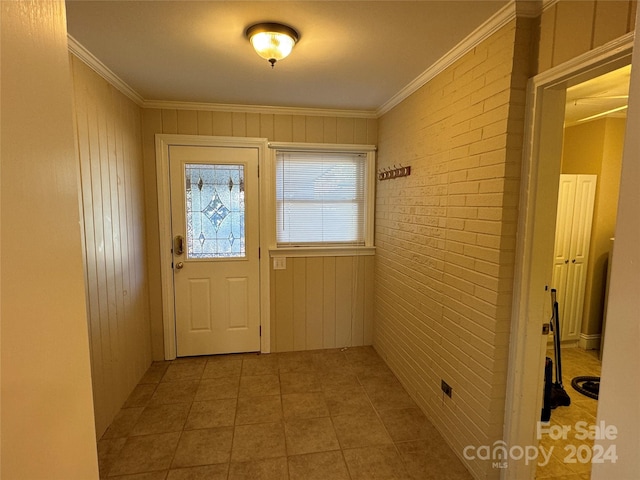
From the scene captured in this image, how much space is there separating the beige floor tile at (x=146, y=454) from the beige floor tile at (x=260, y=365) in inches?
35.6

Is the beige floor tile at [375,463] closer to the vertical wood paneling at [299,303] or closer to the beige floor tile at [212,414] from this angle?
the beige floor tile at [212,414]

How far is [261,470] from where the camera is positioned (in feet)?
6.32

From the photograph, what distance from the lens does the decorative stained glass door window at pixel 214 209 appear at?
3.13m

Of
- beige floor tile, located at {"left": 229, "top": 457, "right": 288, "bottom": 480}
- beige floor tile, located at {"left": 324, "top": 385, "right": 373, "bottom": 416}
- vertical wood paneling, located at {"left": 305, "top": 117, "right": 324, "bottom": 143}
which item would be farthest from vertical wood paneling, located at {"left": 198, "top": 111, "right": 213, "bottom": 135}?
beige floor tile, located at {"left": 229, "top": 457, "right": 288, "bottom": 480}

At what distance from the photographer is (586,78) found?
1.42 metres

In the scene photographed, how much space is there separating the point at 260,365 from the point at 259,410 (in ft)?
2.31

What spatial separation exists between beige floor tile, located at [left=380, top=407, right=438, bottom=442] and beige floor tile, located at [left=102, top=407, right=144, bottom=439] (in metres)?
1.72

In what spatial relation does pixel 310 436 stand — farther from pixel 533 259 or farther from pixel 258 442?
pixel 533 259

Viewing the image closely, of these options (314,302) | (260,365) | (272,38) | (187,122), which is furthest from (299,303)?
(272,38)

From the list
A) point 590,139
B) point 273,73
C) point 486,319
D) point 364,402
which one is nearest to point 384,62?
point 273,73

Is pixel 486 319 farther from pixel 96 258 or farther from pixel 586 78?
pixel 96 258

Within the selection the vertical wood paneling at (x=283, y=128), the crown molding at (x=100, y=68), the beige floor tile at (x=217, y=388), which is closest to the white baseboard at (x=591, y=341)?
the beige floor tile at (x=217, y=388)

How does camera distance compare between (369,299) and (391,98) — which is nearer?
(391,98)

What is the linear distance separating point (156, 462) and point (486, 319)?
6.67ft
